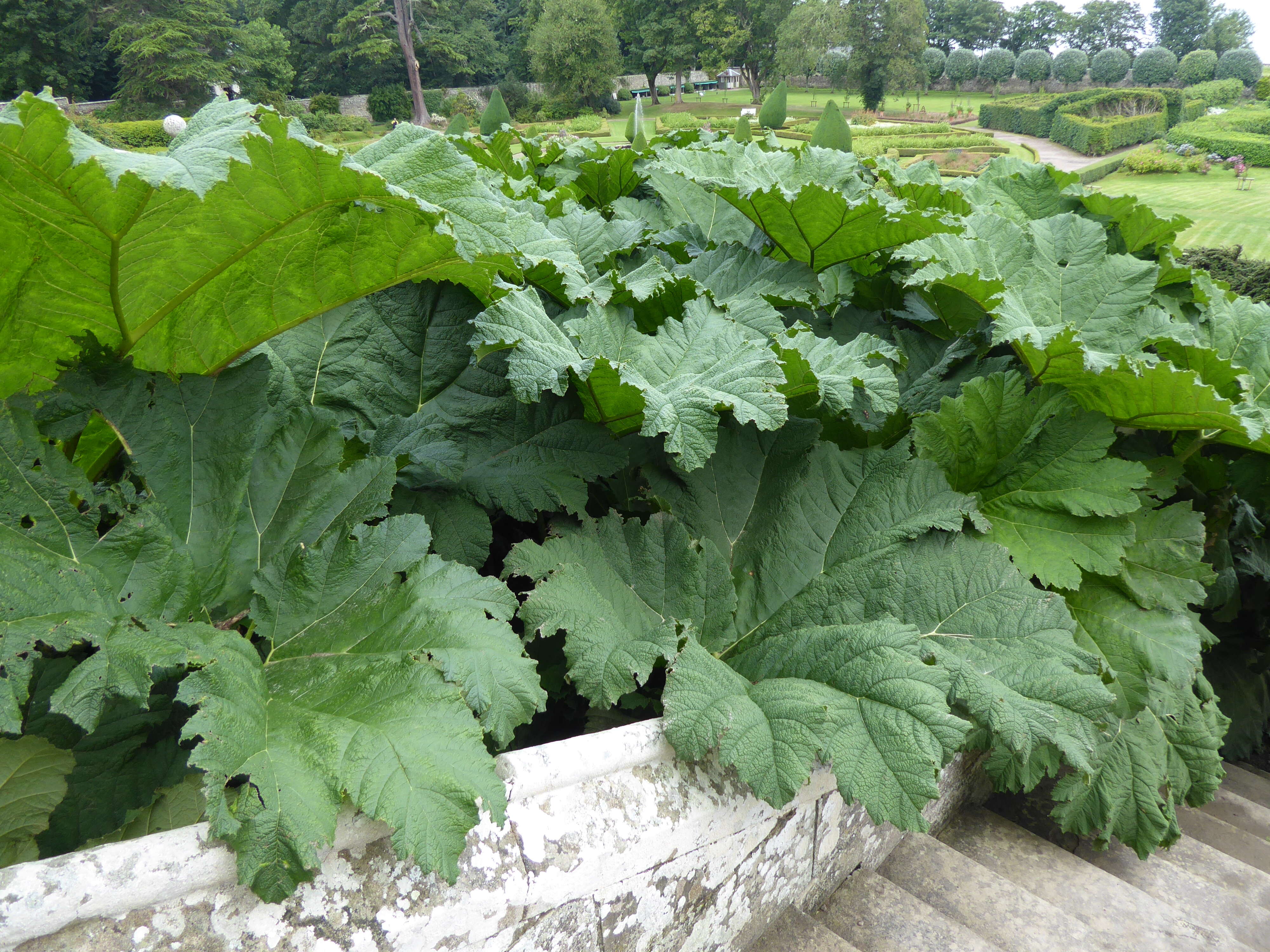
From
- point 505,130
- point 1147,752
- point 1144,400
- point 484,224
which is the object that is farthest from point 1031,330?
point 505,130

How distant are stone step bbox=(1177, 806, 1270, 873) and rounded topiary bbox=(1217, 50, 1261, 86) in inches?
1256

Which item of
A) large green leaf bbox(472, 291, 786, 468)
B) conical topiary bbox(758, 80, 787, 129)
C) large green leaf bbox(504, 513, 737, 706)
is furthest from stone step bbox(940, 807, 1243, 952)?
conical topiary bbox(758, 80, 787, 129)

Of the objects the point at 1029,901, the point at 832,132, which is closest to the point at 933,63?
the point at 832,132

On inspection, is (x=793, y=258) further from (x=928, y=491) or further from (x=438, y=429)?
(x=438, y=429)

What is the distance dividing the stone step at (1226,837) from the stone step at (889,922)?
3.72 ft

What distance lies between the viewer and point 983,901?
5.02ft

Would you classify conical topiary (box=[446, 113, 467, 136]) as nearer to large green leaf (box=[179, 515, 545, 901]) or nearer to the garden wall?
large green leaf (box=[179, 515, 545, 901])

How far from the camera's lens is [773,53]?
3503 centimetres

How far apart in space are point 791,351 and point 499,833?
878mm

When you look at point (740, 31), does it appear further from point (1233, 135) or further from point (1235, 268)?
point (1235, 268)

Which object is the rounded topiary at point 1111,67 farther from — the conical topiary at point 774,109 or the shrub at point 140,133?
the shrub at point 140,133

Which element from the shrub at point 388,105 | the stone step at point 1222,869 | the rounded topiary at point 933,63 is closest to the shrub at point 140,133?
the shrub at point 388,105

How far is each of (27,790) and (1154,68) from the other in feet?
122

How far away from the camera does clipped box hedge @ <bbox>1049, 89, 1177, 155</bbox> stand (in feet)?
55.9
